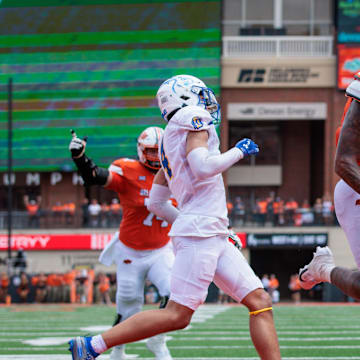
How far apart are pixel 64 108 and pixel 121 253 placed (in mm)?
24347

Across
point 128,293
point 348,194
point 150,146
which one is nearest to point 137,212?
point 150,146

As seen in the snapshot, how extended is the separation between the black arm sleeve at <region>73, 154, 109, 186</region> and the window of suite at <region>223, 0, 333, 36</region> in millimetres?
25796

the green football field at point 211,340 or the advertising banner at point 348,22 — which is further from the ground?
the advertising banner at point 348,22

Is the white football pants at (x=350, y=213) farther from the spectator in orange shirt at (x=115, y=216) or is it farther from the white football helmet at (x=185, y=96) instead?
the spectator in orange shirt at (x=115, y=216)

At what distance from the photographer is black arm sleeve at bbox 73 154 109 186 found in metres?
5.84

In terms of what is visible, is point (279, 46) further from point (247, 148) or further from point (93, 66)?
point (247, 148)

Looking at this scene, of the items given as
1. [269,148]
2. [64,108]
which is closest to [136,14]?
[64,108]

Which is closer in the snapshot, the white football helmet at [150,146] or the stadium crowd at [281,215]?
the white football helmet at [150,146]

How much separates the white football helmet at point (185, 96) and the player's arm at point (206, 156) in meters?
0.27

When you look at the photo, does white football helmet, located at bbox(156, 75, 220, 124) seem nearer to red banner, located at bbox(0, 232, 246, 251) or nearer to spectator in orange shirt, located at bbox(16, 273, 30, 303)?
spectator in orange shirt, located at bbox(16, 273, 30, 303)

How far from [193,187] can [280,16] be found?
2783cm

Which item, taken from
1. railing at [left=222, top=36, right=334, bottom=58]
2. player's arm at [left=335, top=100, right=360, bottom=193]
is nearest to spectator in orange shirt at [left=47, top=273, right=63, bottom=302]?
railing at [left=222, top=36, right=334, bottom=58]

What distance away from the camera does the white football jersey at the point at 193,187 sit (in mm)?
4398

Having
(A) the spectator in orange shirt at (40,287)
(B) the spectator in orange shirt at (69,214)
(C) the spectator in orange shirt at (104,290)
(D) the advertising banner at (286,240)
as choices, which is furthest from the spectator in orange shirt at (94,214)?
(C) the spectator in orange shirt at (104,290)
